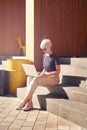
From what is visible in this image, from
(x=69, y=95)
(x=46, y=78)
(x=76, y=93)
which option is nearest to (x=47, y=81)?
(x=46, y=78)

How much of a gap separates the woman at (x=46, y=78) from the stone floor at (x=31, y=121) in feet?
0.70

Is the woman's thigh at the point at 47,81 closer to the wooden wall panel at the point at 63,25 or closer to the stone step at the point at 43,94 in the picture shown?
the stone step at the point at 43,94

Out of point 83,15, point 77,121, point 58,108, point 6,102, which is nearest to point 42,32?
point 83,15

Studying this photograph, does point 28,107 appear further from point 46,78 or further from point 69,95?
point 69,95

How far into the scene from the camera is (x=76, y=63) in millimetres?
7938

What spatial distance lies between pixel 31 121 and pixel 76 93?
106 cm

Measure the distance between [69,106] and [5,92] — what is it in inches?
126

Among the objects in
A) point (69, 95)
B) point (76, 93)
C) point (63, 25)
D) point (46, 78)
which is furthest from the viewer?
point (63, 25)

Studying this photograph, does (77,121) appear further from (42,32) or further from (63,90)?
(42,32)

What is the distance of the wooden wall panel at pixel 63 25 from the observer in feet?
29.3

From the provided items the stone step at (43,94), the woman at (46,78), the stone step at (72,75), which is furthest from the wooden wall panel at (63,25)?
the woman at (46,78)

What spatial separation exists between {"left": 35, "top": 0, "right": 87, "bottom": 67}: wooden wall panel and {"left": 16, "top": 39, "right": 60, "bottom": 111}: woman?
6.02ft

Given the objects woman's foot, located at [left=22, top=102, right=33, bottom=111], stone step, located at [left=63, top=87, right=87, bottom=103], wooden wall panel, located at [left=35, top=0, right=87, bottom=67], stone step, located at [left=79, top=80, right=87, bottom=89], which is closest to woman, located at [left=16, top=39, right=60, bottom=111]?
woman's foot, located at [left=22, top=102, right=33, bottom=111]

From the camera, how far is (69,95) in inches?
256
